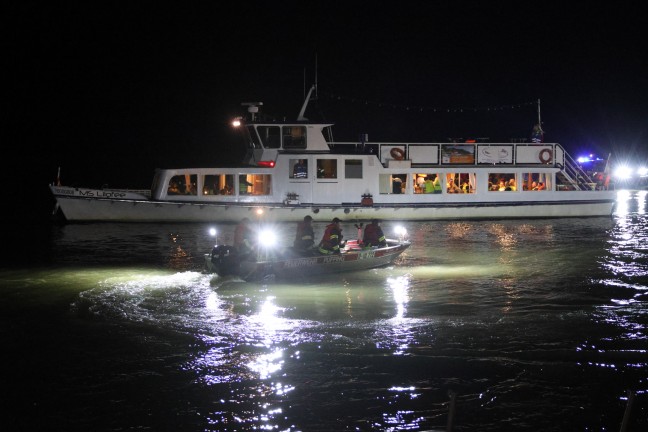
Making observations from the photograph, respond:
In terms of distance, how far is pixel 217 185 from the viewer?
101 feet

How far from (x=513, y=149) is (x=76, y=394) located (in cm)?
2894

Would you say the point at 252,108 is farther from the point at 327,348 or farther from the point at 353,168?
the point at 327,348

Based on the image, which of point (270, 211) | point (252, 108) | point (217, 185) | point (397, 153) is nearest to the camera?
point (270, 211)

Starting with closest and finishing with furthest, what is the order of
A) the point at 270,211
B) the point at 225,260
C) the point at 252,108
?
the point at 225,260 → the point at 270,211 → the point at 252,108

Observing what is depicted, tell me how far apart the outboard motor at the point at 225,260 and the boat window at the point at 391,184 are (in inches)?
661

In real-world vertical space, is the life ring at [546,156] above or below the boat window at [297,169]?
above

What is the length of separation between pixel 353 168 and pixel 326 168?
1.29 metres

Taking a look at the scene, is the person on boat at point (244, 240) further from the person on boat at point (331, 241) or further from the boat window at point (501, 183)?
the boat window at point (501, 183)

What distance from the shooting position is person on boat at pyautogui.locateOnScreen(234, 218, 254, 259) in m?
16.3

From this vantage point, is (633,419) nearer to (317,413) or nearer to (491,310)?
(317,413)

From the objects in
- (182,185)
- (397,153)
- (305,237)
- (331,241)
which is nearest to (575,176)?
(397,153)

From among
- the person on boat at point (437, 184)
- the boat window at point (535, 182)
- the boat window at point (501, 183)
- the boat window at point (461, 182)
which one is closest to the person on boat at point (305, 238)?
the person on boat at point (437, 184)

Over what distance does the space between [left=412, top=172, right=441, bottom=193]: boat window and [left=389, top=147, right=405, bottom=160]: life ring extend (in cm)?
121

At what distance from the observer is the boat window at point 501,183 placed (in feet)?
112
